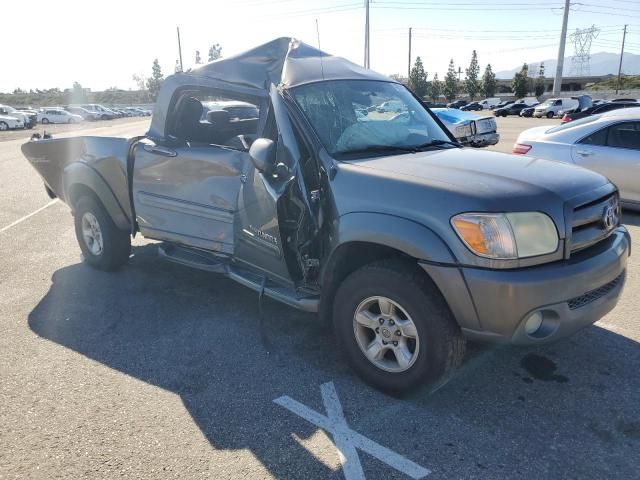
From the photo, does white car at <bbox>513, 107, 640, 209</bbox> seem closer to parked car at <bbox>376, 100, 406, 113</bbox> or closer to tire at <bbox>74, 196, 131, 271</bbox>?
parked car at <bbox>376, 100, 406, 113</bbox>

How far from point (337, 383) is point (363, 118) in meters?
1.86

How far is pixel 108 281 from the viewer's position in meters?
5.30

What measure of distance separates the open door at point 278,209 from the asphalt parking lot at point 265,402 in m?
0.62

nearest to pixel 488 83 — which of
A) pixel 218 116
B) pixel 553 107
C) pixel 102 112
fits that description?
pixel 553 107

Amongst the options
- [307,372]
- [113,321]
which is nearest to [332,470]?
[307,372]

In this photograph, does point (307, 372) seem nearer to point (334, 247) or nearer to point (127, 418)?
point (334, 247)

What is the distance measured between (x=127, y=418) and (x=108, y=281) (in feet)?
8.45

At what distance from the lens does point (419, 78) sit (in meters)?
79.8

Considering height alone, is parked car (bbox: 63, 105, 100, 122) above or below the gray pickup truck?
below

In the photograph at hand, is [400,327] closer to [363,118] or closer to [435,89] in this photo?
[363,118]

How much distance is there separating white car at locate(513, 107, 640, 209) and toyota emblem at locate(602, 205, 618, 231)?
4.19 m

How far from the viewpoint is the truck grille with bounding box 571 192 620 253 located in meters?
2.84

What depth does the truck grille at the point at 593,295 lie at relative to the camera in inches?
109

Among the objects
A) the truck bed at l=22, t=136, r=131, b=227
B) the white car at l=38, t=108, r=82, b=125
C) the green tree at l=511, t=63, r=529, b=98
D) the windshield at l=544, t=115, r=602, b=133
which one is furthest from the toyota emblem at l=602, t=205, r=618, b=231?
the green tree at l=511, t=63, r=529, b=98
